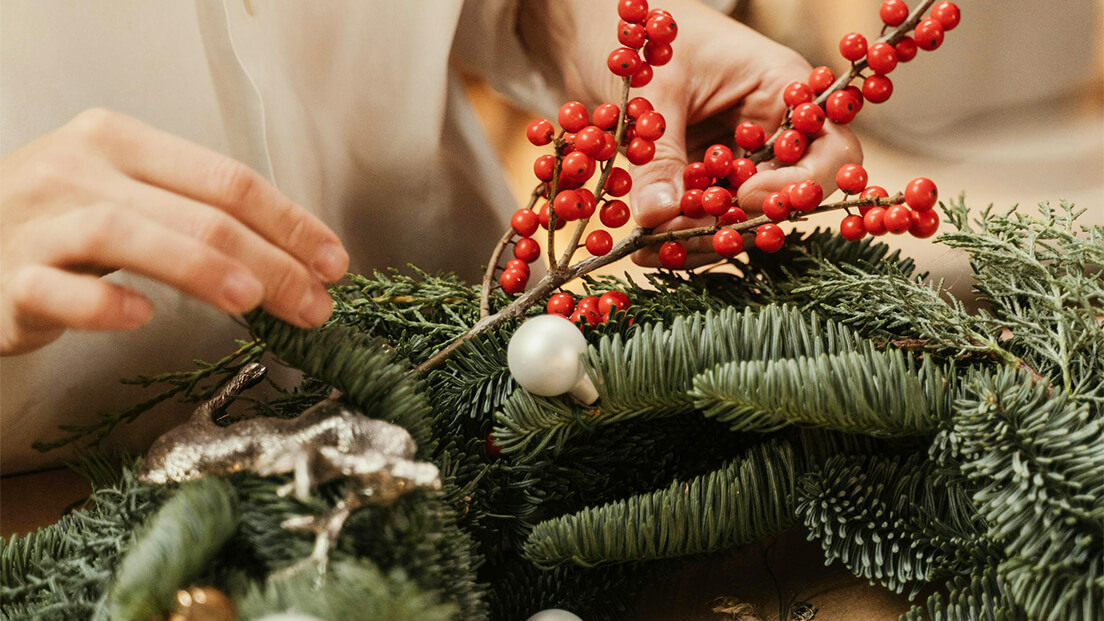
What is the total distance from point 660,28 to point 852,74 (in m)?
0.16

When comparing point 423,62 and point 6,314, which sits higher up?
point 423,62

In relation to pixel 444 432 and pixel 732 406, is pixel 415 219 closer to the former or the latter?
pixel 444 432

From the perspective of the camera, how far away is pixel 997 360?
1.29 ft

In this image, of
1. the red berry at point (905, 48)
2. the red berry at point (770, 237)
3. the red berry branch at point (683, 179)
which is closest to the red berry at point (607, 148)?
the red berry branch at point (683, 179)

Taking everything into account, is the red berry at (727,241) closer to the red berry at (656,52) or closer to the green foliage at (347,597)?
the red berry at (656,52)

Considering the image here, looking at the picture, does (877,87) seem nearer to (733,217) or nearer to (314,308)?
(733,217)

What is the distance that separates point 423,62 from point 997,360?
18.3 inches

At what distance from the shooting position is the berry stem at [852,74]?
466 mm

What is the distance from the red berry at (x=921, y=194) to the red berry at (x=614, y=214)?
0.55 feet

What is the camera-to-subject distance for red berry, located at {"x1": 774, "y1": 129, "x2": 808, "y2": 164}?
494 mm

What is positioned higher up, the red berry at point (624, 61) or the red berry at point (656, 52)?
the red berry at point (656, 52)

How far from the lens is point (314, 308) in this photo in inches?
12.3

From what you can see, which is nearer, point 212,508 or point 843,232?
point 212,508

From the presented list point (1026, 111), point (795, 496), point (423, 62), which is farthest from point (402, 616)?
point (1026, 111)
